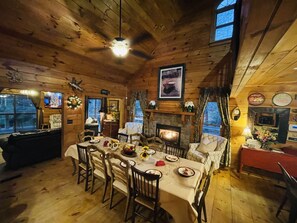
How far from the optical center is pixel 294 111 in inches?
130

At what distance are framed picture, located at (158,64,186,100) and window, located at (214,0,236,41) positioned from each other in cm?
137

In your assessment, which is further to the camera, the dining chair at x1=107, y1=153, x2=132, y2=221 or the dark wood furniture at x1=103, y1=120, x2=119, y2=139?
the dark wood furniture at x1=103, y1=120, x2=119, y2=139

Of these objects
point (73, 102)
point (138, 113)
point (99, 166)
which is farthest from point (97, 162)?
point (138, 113)

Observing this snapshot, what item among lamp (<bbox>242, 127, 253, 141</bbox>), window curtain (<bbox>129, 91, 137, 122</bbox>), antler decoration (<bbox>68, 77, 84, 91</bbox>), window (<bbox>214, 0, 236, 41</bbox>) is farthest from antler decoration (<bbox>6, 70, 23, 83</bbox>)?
lamp (<bbox>242, 127, 253, 141</bbox>)

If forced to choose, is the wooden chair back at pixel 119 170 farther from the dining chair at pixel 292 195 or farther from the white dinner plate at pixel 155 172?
the dining chair at pixel 292 195

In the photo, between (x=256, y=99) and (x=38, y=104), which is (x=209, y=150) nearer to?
(x=256, y=99)

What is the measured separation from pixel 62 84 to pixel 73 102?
0.63m

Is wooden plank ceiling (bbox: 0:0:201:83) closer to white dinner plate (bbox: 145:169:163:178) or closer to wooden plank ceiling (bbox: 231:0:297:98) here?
wooden plank ceiling (bbox: 231:0:297:98)

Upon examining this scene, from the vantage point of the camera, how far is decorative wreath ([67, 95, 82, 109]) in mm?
4379

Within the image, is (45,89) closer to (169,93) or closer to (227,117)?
(169,93)

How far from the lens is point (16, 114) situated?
6.93m

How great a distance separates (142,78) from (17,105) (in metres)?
6.72

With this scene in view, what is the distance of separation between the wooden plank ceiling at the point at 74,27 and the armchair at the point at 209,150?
10.6 feet

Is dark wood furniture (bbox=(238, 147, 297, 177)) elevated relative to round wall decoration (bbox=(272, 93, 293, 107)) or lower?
lower
